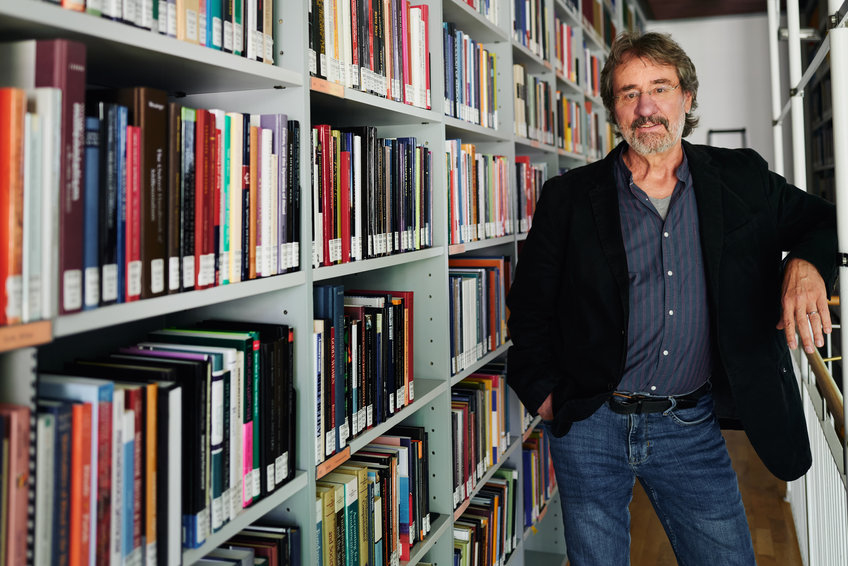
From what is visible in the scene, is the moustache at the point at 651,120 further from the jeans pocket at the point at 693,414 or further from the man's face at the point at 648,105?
the jeans pocket at the point at 693,414

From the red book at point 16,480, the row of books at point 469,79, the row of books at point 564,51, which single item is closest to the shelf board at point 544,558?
the row of books at point 469,79

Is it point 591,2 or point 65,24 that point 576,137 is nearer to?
point 591,2

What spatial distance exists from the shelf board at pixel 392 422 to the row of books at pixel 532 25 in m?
1.37

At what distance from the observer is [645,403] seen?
1.57 metres

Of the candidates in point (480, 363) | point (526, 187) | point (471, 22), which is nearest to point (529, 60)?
point (526, 187)

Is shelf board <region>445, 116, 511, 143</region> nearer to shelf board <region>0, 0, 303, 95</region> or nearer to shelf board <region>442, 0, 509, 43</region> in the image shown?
shelf board <region>442, 0, 509, 43</region>

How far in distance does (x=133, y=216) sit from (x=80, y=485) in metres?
0.32

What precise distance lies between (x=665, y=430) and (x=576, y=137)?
7.39 ft

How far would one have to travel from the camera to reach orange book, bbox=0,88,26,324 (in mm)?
A: 666

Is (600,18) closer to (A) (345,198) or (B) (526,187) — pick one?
(B) (526,187)

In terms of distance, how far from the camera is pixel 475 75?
6.98 feet

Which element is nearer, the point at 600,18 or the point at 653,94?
the point at 653,94

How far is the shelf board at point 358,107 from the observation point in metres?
1.26

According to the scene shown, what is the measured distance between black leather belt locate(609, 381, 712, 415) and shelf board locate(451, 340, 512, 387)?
0.45 m
